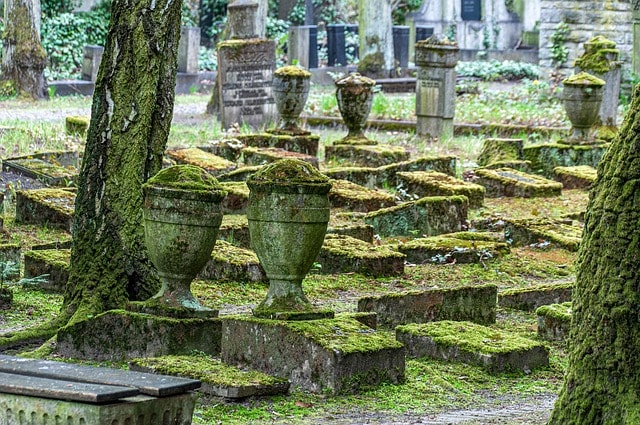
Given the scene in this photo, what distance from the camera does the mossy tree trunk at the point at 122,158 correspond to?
927 cm

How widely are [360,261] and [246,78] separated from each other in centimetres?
1048

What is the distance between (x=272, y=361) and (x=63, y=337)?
1.47 meters

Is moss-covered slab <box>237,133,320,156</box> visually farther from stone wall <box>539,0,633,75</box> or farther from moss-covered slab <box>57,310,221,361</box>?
stone wall <box>539,0,633,75</box>

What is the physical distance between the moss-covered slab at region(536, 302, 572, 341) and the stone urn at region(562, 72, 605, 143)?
901 centimetres

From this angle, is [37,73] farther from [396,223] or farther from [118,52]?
[118,52]

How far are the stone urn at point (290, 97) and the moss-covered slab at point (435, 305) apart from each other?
842 cm

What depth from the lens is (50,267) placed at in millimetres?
10500

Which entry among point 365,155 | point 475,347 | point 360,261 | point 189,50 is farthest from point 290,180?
point 189,50

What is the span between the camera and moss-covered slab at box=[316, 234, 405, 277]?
1152 cm

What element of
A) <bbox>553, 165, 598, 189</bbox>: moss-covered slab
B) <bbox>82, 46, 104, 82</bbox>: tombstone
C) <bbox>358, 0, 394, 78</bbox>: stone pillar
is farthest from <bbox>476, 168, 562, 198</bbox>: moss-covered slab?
<bbox>358, 0, 394, 78</bbox>: stone pillar

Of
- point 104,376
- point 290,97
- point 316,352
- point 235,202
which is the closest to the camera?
point 104,376

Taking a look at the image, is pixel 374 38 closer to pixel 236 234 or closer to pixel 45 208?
pixel 45 208

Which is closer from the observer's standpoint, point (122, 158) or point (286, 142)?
point (122, 158)

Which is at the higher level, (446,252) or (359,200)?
(359,200)
